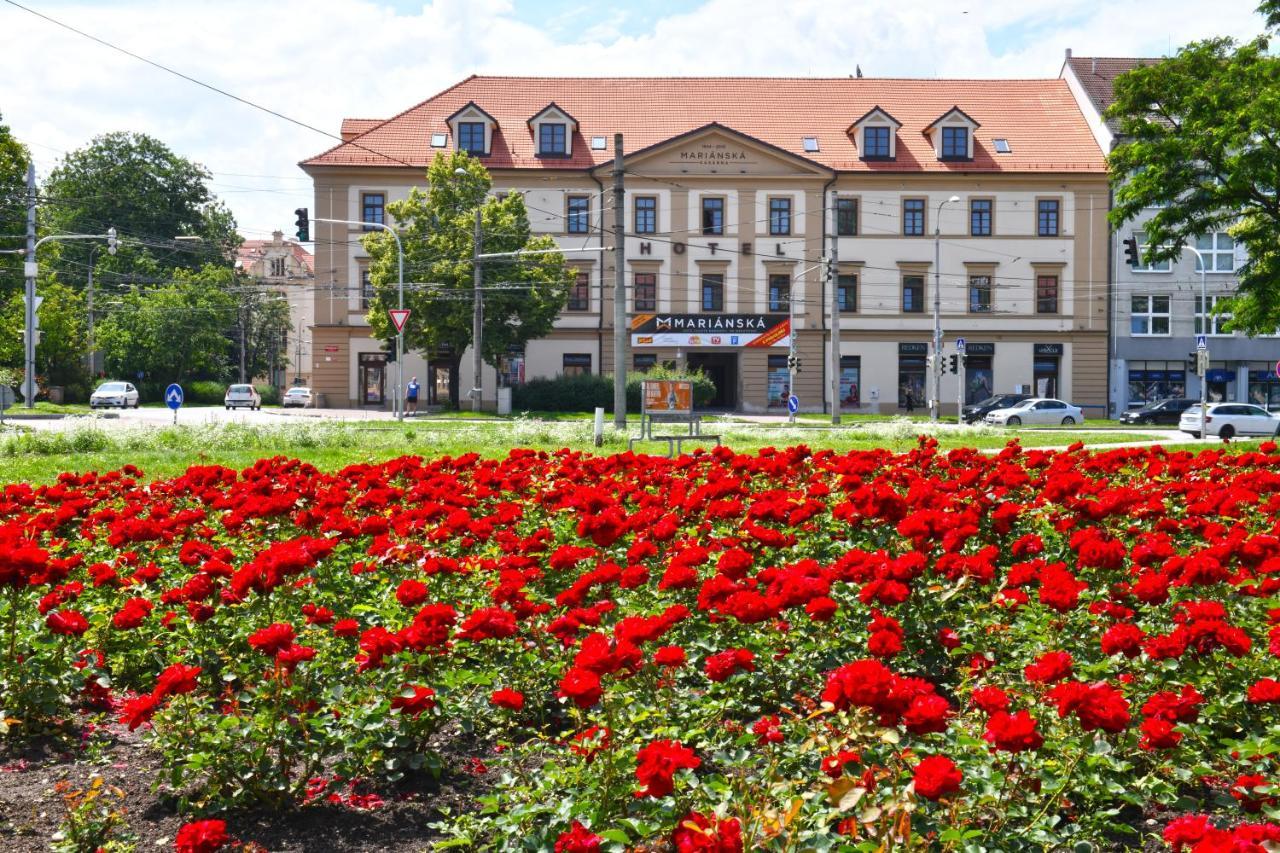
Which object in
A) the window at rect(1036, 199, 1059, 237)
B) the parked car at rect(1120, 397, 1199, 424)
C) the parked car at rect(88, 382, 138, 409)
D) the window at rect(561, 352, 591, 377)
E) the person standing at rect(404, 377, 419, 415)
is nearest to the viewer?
the parked car at rect(1120, 397, 1199, 424)

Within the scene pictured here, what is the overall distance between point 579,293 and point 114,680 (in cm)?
5221

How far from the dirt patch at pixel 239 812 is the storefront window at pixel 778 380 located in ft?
174

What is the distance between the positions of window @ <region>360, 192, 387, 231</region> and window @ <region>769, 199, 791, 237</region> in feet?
57.7

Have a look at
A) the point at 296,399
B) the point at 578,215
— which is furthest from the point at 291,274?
the point at 578,215

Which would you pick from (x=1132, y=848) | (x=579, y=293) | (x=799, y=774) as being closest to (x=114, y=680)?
(x=799, y=774)

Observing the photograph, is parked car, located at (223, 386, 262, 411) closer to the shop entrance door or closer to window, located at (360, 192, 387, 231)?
window, located at (360, 192, 387, 231)

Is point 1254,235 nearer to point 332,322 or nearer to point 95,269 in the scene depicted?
point 332,322

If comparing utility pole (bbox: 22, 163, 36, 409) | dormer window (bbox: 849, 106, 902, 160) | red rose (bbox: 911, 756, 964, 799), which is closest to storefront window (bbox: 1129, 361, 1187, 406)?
dormer window (bbox: 849, 106, 902, 160)

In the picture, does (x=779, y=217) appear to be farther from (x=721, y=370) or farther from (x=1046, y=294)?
(x=1046, y=294)

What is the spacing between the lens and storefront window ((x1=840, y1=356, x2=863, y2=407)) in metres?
57.9

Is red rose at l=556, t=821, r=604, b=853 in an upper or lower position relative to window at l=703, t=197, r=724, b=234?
lower

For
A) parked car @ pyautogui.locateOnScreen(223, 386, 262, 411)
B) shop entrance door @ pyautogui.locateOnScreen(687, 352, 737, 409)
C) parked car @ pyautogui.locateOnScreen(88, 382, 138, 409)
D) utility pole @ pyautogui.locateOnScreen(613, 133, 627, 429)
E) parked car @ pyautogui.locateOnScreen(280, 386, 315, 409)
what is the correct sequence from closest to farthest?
1. utility pole @ pyautogui.locateOnScreen(613, 133, 627, 429)
2. shop entrance door @ pyautogui.locateOnScreen(687, 352, 737, 409)
3. parked car @ pyautogui.locateOnScreen(88, 382, 138, 409)
4. parked car @ pyautogui.locateOnScreen(223, 386, 262, 411)
5. parked car @ pyautogui.locateOnScreen(280, 386, 315, 409)

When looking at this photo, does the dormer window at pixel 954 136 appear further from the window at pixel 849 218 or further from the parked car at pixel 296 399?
the parked car at pixel 296 399

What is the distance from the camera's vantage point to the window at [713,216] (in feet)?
186
